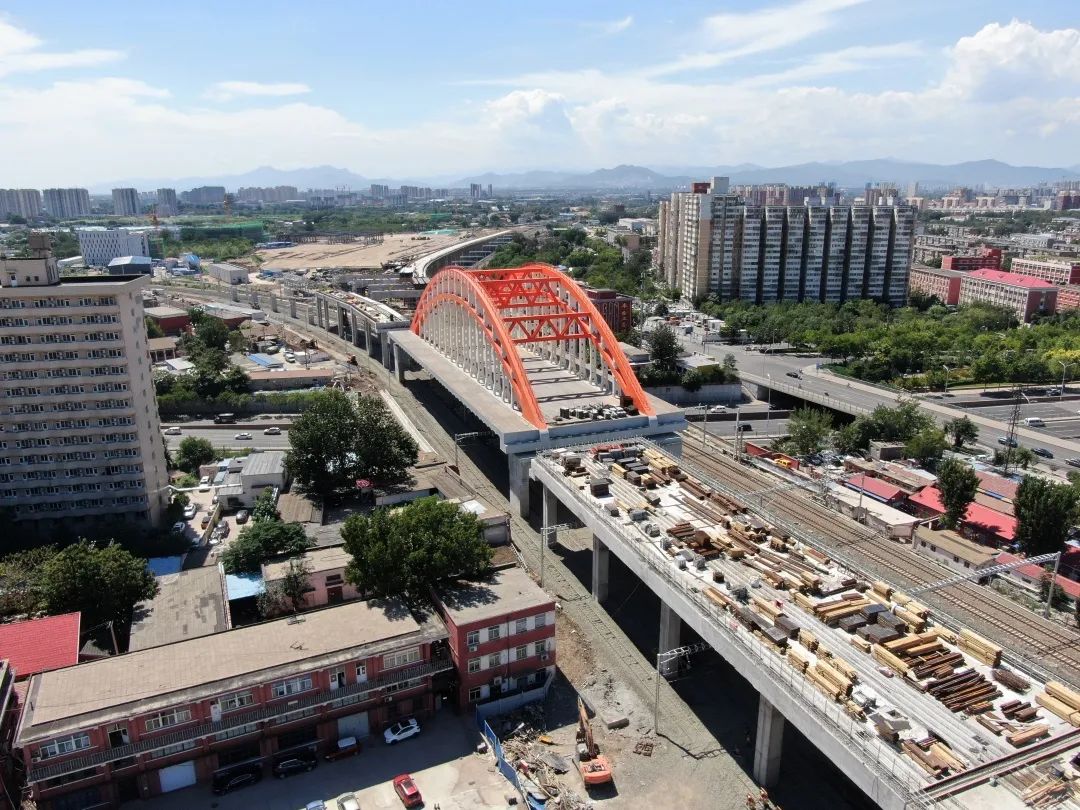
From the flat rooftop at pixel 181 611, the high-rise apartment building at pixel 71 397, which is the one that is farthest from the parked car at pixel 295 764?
the high-rise apartment building at pixel 71 397

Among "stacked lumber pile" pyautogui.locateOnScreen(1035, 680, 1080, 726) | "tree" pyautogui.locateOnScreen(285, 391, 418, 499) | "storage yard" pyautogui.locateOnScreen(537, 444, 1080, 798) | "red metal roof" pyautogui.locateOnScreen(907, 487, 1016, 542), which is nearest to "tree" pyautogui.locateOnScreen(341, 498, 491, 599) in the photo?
"storage yard" pyautogui.locateOnScreen(537, 444, 1080, 798)

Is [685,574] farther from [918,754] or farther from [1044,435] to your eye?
[1044,435]

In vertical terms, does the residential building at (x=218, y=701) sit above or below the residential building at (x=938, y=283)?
below

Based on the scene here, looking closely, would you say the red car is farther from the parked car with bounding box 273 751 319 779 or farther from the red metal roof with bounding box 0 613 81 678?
the red metal roof with bounding box 0 613 81 678

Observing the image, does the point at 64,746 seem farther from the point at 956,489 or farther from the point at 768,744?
the point at 956,489

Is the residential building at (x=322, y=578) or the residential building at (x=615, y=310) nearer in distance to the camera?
the residential building at (x=322, y=578)

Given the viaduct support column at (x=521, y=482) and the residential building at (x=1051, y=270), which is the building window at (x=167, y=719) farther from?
the residential building at (x=1051, y=270)
